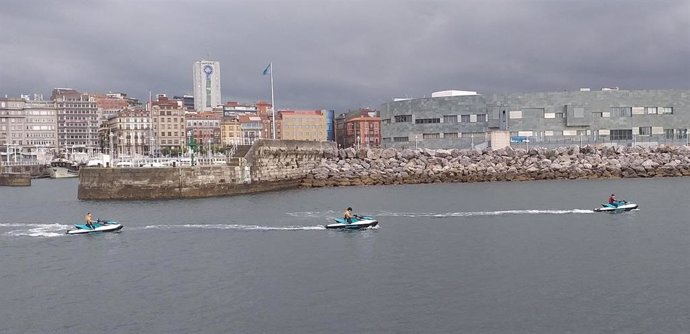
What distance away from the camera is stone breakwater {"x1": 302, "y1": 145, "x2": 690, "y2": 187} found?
98.2m

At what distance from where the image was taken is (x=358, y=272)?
3531cm

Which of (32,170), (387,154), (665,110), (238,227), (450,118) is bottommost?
(238,227)

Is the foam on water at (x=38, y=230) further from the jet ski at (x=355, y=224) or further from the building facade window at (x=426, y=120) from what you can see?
the building facade window at (x=426, y=120)

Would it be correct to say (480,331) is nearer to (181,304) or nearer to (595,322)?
(595,322)

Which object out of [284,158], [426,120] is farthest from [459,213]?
[426,120]

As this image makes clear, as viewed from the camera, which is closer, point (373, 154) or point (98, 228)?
point (98, 228)

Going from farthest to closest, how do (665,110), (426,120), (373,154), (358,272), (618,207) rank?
(426,120) < (665,110) < (373,154) < (618,207) < (358,272)

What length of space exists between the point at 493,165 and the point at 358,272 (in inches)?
2733

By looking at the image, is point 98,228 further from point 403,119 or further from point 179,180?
point 403,119

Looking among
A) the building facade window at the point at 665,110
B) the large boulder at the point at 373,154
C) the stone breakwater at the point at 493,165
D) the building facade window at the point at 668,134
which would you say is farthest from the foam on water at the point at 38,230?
the building facade window at the point at 668,134

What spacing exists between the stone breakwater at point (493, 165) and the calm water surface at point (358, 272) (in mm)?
35207

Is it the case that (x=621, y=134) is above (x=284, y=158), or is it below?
above

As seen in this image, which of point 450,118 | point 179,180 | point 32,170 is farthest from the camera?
point 32,170

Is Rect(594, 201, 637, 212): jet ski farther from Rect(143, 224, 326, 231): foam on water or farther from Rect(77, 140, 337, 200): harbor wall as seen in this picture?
Rect(77, 140, 337, 200): harbor wall
